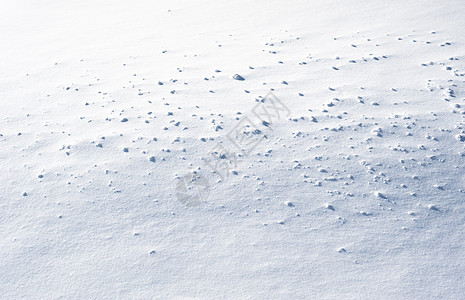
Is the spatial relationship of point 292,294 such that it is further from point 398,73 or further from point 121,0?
point 121,0

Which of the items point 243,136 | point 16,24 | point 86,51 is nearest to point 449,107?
point 243,136

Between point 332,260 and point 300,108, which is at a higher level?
point 300,108

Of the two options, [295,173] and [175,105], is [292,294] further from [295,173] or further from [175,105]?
[175,105]

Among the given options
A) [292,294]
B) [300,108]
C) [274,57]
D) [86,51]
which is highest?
[86,51]

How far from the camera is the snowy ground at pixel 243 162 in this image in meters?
2.57

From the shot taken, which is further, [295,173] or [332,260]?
[295,173]

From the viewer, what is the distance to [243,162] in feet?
10.6

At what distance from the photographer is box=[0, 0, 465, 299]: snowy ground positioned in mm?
2568

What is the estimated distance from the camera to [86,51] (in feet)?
16.0

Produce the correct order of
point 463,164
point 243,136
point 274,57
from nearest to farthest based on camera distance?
point 463,164, point 243,136, point 274,57

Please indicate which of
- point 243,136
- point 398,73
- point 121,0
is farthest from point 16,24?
point 398,73

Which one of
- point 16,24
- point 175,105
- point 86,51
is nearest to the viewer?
point 175,105

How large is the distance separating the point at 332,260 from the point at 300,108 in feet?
4.89

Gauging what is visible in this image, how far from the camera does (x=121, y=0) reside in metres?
6.25
